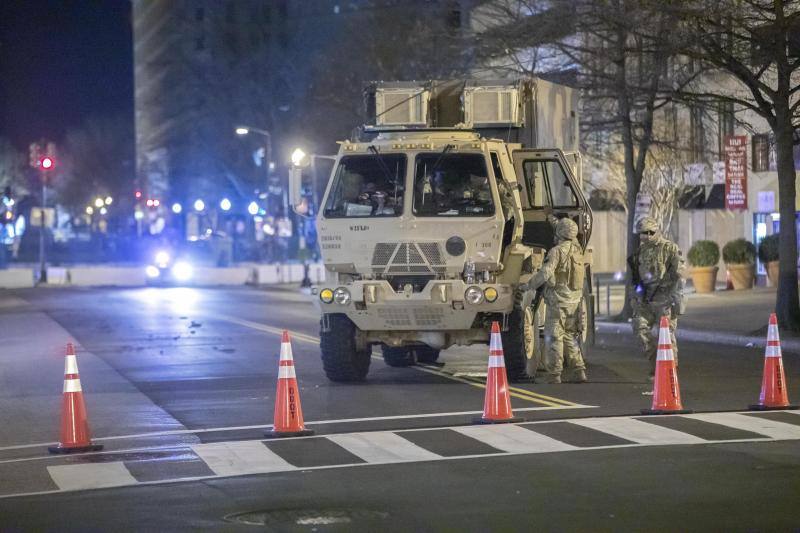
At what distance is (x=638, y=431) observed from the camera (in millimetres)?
12312

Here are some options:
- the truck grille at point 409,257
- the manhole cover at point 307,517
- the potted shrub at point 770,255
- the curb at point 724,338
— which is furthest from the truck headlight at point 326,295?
the potted shrub at point 770,255

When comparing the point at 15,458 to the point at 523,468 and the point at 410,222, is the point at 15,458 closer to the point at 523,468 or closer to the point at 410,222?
the point at 523,468

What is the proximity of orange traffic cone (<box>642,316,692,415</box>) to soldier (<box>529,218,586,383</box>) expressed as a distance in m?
2.43

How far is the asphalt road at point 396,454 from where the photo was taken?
28.5 feet

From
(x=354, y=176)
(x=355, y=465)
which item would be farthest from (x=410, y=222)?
(x=355, y=465)

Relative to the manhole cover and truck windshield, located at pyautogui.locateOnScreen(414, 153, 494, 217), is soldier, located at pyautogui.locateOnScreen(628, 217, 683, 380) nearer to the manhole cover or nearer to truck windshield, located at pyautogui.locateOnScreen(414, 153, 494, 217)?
truck windshield, located at pyautogui.locateOnScreen(414, 153, 494, 217)

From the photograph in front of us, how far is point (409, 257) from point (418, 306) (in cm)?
59

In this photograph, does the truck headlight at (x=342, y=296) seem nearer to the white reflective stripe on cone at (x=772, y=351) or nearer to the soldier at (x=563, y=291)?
the soldier at (x=563, y=291)

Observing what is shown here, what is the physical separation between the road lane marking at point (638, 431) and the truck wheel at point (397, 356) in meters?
6.22

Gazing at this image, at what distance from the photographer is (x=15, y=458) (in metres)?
11.6

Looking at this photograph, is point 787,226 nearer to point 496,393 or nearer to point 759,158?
point 496,393

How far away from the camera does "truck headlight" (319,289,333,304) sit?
16.2 m

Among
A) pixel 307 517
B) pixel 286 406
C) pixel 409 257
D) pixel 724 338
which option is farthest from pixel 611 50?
pixel 307 517

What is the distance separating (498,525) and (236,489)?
7.52 ft
